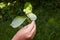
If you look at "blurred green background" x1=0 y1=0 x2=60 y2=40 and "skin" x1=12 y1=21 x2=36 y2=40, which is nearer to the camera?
"skin" x1=12 y1=21 x2=36 y2=40

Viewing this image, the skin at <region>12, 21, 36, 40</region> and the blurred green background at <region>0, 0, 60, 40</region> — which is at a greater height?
the skin at <region>12, 21, 36, 40</region>

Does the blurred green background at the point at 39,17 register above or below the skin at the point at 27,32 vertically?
below

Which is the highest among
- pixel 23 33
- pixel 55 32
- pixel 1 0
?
pixel 23 33

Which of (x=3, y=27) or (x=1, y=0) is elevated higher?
(x=1, y=0)

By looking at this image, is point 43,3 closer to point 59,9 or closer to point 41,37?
point 59,9

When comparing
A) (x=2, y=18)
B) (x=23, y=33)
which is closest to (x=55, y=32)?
(x=2, y=18)

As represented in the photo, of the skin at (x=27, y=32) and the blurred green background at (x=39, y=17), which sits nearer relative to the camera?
the skin at (x=27, y=32)

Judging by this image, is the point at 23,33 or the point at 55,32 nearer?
the point at 23,33

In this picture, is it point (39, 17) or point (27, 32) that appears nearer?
point (27, 32)
